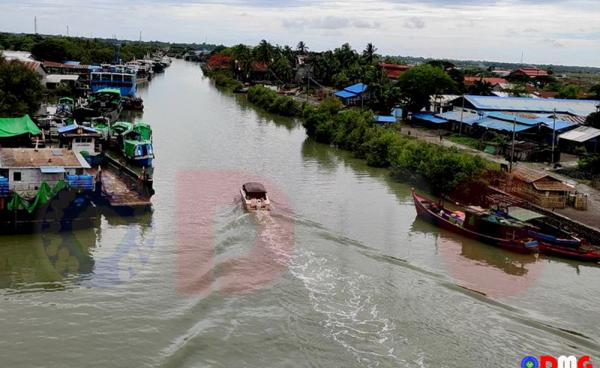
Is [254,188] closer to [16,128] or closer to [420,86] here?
[16,128]

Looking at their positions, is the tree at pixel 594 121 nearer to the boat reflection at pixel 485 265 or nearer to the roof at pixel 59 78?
the boat reflection at pixel 485 265

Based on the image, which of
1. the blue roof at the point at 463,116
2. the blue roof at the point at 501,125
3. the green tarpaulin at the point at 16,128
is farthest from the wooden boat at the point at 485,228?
the blue roof at the point at 463,116

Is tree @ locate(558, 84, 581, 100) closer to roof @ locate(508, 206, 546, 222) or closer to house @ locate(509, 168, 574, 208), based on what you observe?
house @ locate(509, 168, 574, 208)

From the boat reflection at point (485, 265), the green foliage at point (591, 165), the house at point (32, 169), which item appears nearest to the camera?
the boat reflection at point (485, 265)

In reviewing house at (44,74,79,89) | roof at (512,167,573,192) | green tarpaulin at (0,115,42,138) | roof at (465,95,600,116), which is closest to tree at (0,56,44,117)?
green tarpaulin at (0,115,42,138)

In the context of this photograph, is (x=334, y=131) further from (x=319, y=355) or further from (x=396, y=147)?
(x=319, y=355)

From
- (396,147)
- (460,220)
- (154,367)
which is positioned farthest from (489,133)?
(154,367)
